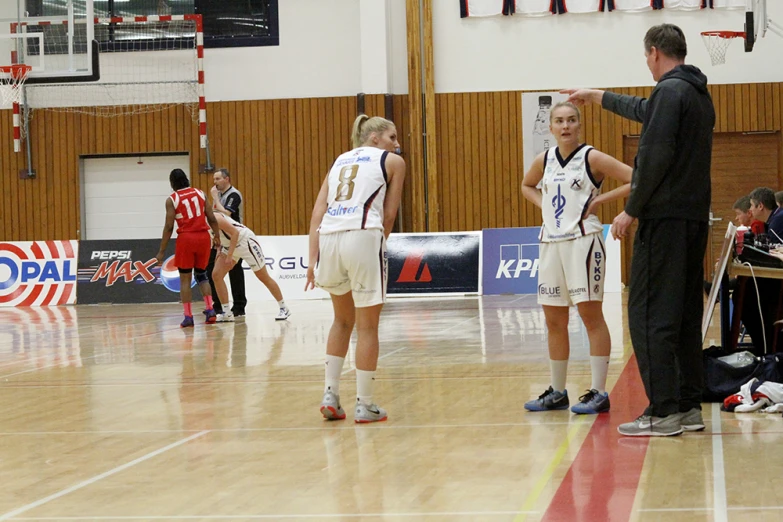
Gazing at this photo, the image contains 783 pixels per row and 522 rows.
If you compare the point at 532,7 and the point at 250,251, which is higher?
the point at 532,7

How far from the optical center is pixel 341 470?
4.21 meters

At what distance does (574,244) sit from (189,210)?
7.01m

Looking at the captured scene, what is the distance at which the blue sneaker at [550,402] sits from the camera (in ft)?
18.1

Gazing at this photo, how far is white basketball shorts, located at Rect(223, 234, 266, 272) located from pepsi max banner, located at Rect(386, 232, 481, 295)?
15.3 feet

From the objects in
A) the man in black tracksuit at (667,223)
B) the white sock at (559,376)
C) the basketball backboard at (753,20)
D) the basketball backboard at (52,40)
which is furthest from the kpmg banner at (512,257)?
the man in black tracksuit at (667,223)

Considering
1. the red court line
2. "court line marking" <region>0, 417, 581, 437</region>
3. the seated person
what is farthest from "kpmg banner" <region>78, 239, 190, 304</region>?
the red court line

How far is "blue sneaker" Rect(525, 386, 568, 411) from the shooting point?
217 inches

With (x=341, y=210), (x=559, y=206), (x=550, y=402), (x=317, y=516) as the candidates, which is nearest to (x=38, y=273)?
(x=341, y=210)

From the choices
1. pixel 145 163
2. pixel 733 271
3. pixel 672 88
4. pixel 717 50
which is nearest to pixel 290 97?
pixel 145 163

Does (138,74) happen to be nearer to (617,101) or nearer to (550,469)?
(617,101)

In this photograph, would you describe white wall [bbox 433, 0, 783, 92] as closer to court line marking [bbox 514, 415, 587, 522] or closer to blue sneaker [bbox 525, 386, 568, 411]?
blue sneaker [bbox 525, 386, 568, 411]

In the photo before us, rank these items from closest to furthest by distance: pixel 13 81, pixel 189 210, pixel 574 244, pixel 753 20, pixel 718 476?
pixel 718 476
pixel 574 244
pixel 189 210
pixel 753 20
pixel 13 81

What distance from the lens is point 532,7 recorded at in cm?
1878

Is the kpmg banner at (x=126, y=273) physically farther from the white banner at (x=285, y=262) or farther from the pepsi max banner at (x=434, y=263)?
the pepsi max banner at (x=434, y=263)
